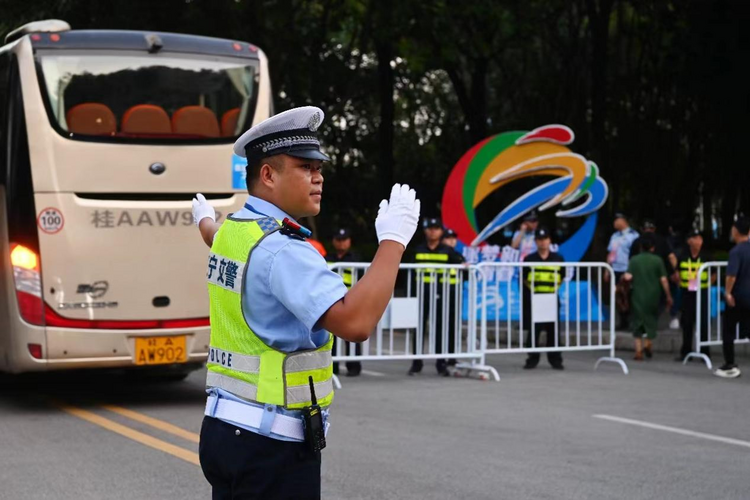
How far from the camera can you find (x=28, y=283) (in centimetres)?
1070

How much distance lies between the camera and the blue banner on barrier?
48.6 ft

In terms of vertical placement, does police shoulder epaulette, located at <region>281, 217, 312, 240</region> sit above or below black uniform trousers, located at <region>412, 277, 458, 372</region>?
above

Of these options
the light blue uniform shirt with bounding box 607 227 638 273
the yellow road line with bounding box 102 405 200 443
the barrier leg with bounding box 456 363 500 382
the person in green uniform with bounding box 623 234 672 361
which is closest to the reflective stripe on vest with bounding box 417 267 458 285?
the barrier leg with bounding box 456 363 500 382

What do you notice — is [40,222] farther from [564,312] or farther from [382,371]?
[564,312]

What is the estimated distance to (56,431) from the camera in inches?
384

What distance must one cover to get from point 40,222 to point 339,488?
4435 mm

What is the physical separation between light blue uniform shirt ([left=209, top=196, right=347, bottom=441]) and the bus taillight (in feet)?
24.4

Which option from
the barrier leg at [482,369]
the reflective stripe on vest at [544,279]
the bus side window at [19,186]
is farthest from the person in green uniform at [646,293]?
the bus side window at [19,186]

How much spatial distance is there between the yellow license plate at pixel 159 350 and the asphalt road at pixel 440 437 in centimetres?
42

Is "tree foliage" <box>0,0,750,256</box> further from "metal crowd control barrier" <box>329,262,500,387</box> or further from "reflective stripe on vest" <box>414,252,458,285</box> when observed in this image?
"metal crowd control barrier" <box>329,262,500,387</box>

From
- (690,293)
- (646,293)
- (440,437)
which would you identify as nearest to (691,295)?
(690,293)

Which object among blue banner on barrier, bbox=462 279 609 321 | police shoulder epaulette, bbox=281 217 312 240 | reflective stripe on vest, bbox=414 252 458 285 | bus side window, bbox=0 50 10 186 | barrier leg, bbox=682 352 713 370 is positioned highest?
bus side window, bbox=0 50 10 186

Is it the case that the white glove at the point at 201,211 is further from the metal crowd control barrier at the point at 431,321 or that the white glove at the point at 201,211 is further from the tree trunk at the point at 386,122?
the tree trunk at the point at 386,122

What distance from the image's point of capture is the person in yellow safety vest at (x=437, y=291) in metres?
14.2
